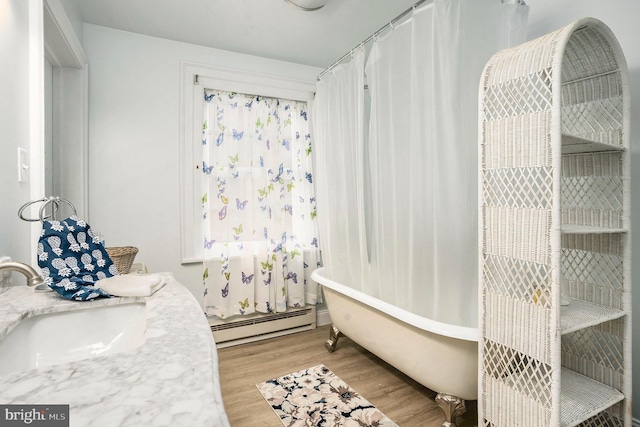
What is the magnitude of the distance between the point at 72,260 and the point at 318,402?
147 cm

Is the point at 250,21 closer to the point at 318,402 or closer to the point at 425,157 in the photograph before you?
the point at 425,157

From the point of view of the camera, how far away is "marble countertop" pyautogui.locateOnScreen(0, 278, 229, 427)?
41 centimetres

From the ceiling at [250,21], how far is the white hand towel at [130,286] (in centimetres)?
188

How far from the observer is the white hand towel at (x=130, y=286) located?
98 centimetres

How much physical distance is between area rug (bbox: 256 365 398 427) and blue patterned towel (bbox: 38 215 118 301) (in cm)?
121

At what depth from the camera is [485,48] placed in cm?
156

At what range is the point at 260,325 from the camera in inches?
112

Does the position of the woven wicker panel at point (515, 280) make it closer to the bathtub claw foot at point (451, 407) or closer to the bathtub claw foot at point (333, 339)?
the bathtub claw foot at point (451, 407)

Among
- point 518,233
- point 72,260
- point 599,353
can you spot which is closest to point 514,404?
point 599,353

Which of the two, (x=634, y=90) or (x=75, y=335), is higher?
(x=634, y=90)

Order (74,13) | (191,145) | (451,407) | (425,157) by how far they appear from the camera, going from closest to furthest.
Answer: (451,407), (425,157), (74,13), (191,145)

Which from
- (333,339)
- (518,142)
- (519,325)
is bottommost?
(333,339)

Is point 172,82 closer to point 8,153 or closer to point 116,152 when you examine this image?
point 116,152

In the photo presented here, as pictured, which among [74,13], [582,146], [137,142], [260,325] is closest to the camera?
[582,146]
